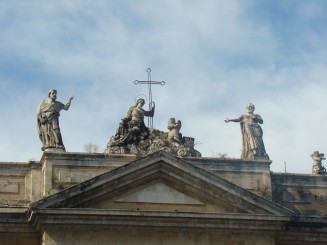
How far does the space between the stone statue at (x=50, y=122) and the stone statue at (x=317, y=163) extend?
9.18 meters

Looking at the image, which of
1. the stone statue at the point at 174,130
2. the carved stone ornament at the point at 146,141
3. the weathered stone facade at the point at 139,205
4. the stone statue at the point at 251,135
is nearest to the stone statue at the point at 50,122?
the weathered stone facade at the point at 139,205

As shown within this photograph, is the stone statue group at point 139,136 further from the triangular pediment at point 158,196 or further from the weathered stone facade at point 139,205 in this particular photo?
the triangular pediment at point 158,196

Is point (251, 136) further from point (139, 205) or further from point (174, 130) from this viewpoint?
point (139, 205)

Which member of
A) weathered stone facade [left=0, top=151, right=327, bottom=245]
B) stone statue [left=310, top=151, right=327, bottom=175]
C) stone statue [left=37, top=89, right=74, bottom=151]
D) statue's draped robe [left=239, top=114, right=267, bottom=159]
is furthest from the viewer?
stone statue [left=310, top=151, right=327, bottom=175]

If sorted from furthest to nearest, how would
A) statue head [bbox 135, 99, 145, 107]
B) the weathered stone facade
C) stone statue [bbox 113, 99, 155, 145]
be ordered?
1. statue head [bbox 135, 99, 145, 107]
2. stone statue [bbox 113, 99, 155, 145]
3. the weathered stone facade

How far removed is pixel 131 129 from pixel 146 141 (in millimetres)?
657

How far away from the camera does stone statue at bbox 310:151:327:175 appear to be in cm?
3206

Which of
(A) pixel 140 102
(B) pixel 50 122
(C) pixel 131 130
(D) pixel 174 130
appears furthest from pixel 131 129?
(B) pixel 50 122

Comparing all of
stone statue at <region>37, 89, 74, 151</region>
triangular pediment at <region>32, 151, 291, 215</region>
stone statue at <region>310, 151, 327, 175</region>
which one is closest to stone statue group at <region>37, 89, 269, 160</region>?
stone statue at <region>37, 89, 74, 151</region>

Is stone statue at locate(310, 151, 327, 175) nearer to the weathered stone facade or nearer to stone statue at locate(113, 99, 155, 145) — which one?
the weathered stone facade

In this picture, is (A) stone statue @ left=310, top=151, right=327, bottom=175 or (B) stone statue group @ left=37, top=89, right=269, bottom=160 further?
(A) stone statue @ left=310, top=151, right=327, bottom=175

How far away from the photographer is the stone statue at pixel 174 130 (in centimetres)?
3070

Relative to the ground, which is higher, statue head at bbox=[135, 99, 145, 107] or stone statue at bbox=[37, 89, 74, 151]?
statue head at bbox=[135, 99, 145, 107]

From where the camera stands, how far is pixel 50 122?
29.9 m
